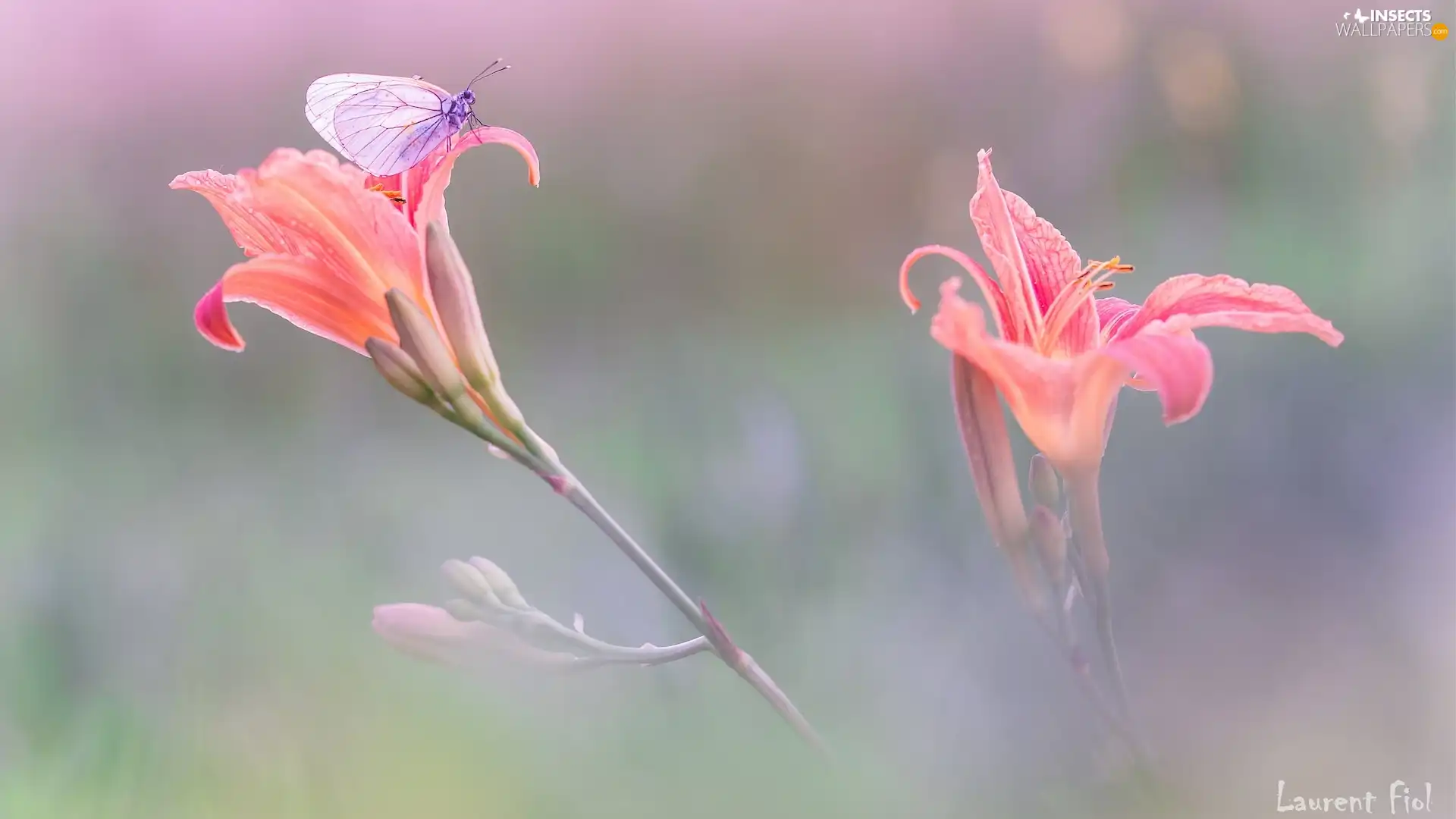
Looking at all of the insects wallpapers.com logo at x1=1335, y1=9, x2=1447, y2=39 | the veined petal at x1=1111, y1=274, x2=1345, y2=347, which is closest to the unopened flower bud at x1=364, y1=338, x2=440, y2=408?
the veined petal at x1=1111, y1=274, x2=1345, y2=347

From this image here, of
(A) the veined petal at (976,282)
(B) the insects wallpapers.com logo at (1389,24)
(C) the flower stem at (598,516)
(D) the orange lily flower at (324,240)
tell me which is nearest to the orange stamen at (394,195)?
(D) the orange lily flower at (324,240)

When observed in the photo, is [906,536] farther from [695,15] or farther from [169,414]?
[169,414]

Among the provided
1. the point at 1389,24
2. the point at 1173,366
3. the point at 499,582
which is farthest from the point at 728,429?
the point at 1389,24

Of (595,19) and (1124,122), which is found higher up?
(595,19)

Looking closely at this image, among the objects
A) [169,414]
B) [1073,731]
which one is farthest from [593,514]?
[169,414]

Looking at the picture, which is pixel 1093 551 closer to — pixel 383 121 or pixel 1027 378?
pixel 1027 378

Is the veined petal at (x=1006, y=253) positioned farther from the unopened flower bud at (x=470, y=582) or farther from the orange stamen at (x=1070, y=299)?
the unopened flower bud at (x=470, y=582)
